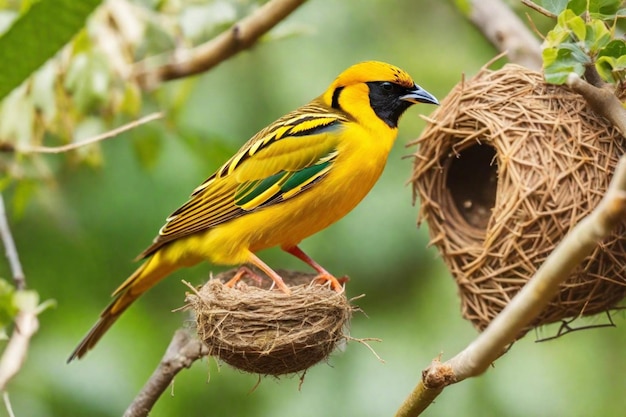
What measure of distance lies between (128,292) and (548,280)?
2155 millimetres

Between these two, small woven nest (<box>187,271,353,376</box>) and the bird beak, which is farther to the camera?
the bird beak

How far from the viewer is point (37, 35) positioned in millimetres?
2717

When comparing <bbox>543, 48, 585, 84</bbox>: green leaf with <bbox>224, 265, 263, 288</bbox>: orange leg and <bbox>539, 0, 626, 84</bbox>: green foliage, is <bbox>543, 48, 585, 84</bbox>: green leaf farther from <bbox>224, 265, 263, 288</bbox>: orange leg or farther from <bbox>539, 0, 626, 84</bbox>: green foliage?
<bbox>224, 265, 263, 288</bbox>: orange leg

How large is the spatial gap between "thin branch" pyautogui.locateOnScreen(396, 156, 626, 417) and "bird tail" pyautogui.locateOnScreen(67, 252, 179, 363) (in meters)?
1.65

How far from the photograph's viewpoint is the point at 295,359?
288 cm

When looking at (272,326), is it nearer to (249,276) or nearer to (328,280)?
(328,280)

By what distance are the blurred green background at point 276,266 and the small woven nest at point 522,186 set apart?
1100mm

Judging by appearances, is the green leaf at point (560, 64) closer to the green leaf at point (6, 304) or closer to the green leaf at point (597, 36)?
the green leaf at point (597, 36)

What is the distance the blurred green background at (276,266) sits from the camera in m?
4.37

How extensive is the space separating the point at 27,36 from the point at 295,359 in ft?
4.04

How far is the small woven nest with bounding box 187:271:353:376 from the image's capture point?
9.32ft

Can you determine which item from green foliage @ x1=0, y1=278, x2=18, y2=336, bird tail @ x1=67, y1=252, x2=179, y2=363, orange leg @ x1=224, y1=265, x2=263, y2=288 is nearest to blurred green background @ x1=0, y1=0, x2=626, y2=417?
bird tail @ x1=67, y1=252, x2=179, y2=363

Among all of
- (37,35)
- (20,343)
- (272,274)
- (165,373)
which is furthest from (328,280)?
(37,35)

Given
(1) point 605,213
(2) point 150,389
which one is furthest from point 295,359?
(1) point 605,213
